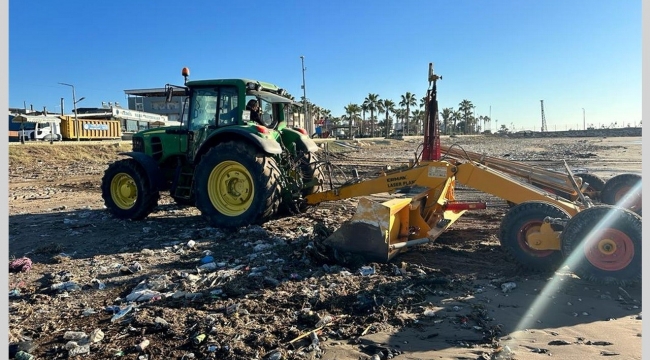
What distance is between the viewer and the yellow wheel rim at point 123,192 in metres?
7.67

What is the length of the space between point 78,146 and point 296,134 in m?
23.1

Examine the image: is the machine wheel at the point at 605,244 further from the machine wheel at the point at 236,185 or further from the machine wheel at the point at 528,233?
the machine wheel at the point at 236,185

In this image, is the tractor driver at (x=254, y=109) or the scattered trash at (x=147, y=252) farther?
the tractor driver at (x=254, y=109)

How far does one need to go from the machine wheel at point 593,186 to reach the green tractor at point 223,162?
13.2ft

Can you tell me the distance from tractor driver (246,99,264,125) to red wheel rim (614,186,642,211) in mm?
5205

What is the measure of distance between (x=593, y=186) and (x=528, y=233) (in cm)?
265

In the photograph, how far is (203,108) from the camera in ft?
23.7

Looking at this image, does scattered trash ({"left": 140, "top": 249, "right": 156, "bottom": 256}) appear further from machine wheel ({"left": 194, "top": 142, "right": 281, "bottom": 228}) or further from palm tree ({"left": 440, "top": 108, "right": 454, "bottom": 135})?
palm tree ({"left": 440, "top": 108, "right": 454, "bottom": 135})

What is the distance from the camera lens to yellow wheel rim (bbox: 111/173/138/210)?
302 inches

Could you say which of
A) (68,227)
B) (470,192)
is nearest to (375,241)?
(68,227)

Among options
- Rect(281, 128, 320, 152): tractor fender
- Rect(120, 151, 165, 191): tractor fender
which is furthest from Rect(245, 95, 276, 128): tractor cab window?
Rect(120, 151, 165, 191): tractor fender

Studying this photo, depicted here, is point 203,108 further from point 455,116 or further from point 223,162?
point 455,116

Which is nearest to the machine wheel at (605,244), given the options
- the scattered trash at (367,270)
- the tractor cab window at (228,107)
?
the scattered trash at (367,270)

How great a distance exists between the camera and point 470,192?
37.4 feet
